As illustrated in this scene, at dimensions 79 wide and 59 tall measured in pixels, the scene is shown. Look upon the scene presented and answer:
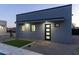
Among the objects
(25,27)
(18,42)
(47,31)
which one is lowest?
(18,42)

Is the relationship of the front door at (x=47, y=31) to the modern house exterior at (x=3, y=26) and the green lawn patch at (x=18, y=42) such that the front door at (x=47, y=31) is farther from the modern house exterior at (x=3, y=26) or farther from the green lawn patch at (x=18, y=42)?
the modern house exterior at (x=3, y=26)

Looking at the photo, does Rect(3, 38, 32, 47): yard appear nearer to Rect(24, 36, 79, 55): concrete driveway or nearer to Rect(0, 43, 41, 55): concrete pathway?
Rect(0, 43, 41, 55): concrete pathway

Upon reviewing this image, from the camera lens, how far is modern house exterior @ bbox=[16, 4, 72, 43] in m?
6.91

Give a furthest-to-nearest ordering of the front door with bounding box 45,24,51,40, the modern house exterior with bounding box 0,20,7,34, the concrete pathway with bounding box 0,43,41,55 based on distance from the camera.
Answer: the front door with bounding box 45,24,51,40 → the modern house exterior with bounding box 0,20,7,34 → the concrete pathway with bounding box 0,43,41,55

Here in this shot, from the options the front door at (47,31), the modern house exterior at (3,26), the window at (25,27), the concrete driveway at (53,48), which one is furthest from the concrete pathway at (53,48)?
the modern house exterior at (3,26)

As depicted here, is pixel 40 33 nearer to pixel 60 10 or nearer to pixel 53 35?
pixel 53 35

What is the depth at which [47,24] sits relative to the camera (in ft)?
23.4

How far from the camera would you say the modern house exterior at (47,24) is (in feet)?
22.7

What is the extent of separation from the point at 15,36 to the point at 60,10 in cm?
254

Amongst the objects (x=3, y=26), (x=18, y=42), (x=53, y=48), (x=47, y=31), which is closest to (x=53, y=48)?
(x=53, y=48)

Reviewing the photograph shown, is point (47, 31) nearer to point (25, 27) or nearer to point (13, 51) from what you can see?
Result: point (25, 27)

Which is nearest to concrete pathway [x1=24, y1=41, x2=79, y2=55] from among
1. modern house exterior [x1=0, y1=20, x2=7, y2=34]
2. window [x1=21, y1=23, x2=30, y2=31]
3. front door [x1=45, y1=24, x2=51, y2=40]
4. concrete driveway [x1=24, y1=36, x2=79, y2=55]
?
concrete driveway [x1=24, y1=36, x2=79, y2=55]

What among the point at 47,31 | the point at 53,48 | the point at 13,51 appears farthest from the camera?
the point at 47,31
